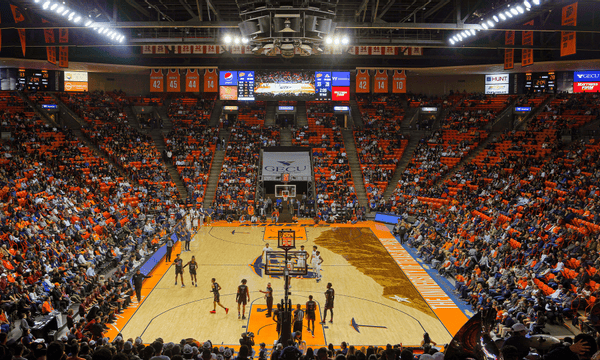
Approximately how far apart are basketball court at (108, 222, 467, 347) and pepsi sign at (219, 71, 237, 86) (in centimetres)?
1398

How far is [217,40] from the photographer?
21953mm

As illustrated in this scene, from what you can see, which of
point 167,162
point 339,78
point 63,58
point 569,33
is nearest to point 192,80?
point 167,162

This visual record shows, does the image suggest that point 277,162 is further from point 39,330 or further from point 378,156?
point 39,330

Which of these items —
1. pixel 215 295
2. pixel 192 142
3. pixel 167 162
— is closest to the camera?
pixel 215 295

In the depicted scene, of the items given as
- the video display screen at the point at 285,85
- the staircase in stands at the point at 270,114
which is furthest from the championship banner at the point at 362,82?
the staircase in stands at the point at 270,114

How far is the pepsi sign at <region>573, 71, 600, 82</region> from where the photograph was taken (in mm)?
35625

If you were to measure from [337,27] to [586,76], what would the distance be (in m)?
27.9

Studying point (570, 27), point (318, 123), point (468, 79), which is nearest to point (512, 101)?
point (468, 79)

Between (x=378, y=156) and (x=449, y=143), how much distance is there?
585 centimetres

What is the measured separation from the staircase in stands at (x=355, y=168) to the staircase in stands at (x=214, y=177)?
10.6m

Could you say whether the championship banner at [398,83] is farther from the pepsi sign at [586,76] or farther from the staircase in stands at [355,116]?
the pepsi sign at [586,76]

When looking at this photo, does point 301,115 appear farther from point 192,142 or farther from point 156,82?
point 156,82

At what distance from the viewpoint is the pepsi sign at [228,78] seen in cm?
3422

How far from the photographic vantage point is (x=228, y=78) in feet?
112
